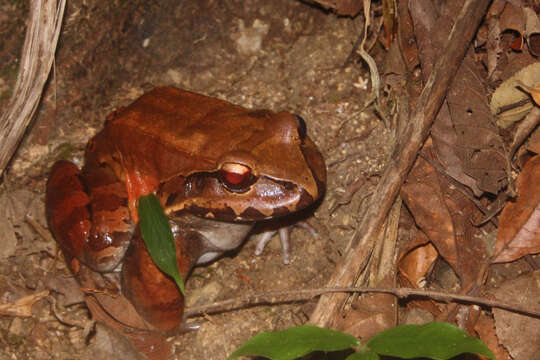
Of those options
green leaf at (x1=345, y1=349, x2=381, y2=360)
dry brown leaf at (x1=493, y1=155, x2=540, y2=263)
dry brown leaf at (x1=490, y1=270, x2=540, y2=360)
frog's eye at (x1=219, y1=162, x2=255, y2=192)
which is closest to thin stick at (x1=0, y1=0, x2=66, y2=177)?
frog's eye at (x1=219, y1=162, x2=255, y2=192)

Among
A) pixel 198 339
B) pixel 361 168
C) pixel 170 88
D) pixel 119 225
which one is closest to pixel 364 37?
pixel 361 168

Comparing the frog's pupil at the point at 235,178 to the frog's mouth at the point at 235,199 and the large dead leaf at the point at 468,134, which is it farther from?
the large dead leaf at the point at 468,134

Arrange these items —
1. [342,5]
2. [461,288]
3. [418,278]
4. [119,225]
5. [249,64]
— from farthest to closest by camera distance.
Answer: [249,64] → [342,5] → [119,225] → [418,278] → [461,288]

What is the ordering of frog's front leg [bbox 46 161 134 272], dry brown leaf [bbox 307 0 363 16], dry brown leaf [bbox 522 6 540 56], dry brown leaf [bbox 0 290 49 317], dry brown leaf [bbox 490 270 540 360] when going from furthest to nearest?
1. dry brown leaf [bbox 307 0 363 16]
2. dry brown leaf [bbox 0 290 49 317]
3. frog's front leg [bbox 46 161 134 272]
4. dry brown leaf [bbox 522 6 540 56]
5. dry brown leaf [bbox 490 270 540 360]

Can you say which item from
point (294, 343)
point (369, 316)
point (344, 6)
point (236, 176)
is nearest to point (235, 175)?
point (236, 176)

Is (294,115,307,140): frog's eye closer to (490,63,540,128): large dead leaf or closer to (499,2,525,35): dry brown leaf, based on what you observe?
(490,63,540,128): large dead leaf

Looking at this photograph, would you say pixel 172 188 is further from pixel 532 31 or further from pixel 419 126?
pixel 532 31

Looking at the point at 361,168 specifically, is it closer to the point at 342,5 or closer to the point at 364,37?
the point at 364,37
